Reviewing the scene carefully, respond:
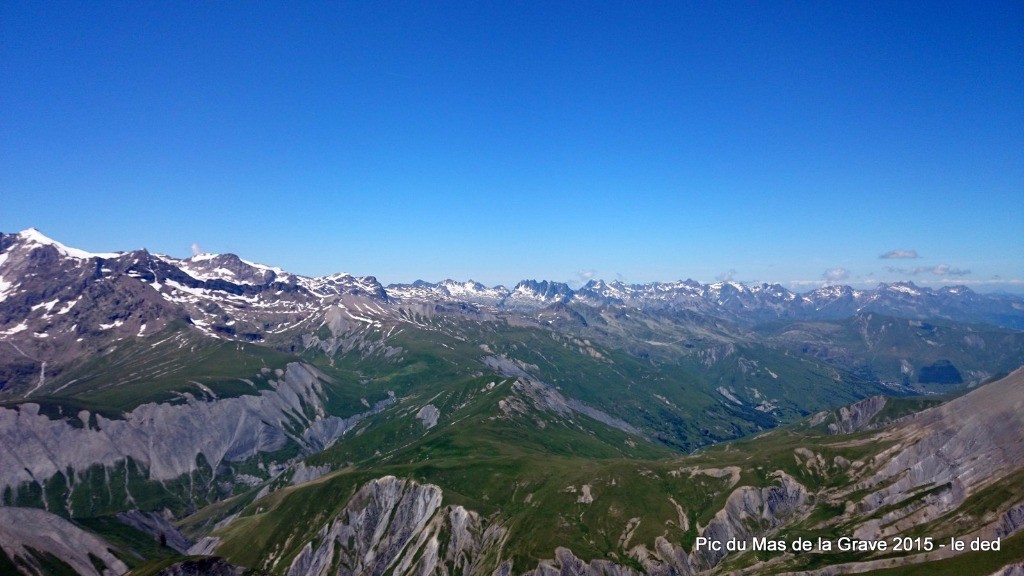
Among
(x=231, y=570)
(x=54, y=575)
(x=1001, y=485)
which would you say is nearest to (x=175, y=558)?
(x=231, y=570)

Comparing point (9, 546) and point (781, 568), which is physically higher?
point (9, 546)

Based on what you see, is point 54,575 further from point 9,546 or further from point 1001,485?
point 1001,485

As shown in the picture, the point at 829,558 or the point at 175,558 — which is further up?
the point at 175,558

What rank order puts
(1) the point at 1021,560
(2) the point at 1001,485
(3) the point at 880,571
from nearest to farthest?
(1) the point at 1021,560 → (3) the point at 880,571 → (2) the point at 1001,485

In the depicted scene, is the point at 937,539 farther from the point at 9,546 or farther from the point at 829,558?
the point at 9,546

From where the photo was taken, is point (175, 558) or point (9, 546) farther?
point (9, 546)

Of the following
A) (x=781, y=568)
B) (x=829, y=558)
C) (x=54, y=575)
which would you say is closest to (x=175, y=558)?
(x=54, y=575)

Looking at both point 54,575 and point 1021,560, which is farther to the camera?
point 54,575

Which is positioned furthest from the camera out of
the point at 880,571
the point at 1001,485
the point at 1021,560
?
the point at 1001,485
